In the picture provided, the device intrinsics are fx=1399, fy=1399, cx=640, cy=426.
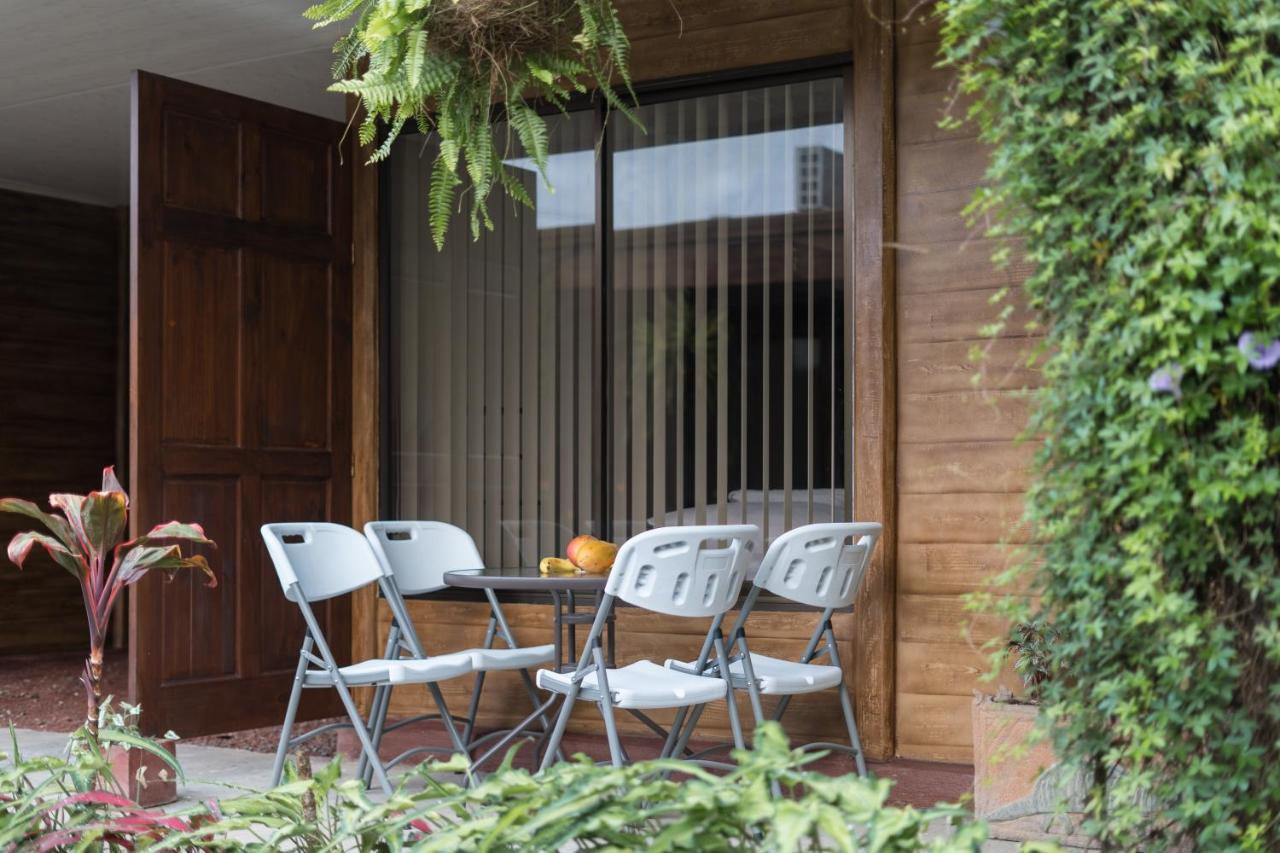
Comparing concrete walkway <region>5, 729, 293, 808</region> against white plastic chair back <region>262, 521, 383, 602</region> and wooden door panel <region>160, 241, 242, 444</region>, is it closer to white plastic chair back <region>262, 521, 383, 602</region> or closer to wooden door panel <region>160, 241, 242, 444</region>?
white plastic chair back <region>262, 521, 383, 602</region>

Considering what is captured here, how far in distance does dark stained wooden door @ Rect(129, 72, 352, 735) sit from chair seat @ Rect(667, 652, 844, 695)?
1.92 m

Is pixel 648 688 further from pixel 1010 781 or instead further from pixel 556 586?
pixel 1010 781

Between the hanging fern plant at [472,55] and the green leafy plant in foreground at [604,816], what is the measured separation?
2.05 m

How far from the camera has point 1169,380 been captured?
1.67 m

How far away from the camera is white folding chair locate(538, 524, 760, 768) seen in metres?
3.48

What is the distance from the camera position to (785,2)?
186 inches

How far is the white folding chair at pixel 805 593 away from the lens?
12.5ft

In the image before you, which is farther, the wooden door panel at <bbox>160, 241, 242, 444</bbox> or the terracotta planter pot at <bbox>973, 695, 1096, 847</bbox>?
the wooden door panel at <bbox>160, 241, 242, 444</bbox>

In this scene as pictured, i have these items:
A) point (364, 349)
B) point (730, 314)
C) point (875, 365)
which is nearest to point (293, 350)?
point (364, 349)

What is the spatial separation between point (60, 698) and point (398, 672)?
138 inches

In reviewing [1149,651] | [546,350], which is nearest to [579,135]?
[546,350]

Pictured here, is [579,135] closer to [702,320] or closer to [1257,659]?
[702,320]

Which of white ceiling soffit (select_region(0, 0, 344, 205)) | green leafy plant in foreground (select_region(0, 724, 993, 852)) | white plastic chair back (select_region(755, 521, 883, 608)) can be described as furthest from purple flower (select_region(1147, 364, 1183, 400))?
Answer: white ceiling soffit (select_region(0, 0, 344, 205))

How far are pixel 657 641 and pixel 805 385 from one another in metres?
1.04
